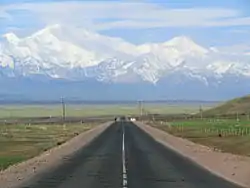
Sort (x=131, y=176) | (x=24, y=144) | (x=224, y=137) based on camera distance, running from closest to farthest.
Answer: (x=131, y=176) < (x=24, y=144) < (x=224, y=137)

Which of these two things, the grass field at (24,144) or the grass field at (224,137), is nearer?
the grass field at (24,144)

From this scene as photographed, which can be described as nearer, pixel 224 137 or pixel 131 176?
pixel 131 176

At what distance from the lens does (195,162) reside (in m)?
41.8

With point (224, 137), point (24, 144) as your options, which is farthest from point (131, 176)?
point (224, 137)

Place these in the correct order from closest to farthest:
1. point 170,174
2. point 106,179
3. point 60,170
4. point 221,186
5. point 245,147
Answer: point 221,186 → point 106,179 → point 170,174 → point 60,170 → point 245,147

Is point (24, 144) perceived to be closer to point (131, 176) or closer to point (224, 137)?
point (224, 137)

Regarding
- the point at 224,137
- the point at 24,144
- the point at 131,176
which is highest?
the point at 224,137

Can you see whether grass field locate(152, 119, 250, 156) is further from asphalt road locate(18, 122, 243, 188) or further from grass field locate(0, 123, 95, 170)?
grass field locate(0, 123, 95, 170)

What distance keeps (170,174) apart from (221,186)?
6210 millimetres

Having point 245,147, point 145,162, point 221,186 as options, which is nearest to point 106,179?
point 221,186

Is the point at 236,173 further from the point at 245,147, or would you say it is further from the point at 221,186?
the point at 245,147

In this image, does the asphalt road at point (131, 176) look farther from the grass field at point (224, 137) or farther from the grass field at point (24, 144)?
the grass field at point (224, 137)

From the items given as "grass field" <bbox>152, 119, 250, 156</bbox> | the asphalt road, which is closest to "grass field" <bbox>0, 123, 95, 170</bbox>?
the asphalt road

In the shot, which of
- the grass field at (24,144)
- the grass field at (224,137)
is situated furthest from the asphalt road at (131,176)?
the grass field at (224,137)
